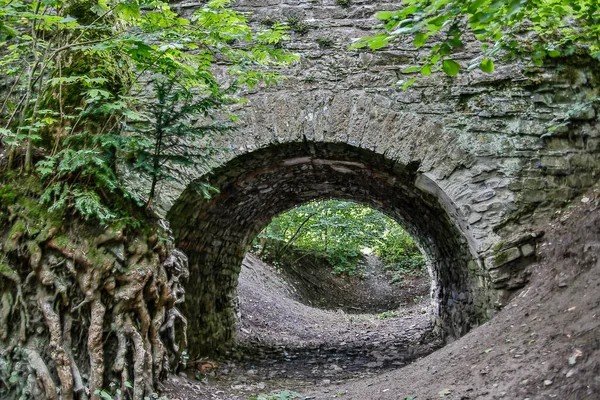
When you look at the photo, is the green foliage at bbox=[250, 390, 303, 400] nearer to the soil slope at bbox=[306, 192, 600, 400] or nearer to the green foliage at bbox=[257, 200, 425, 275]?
the soil slope at bbox=[306, 192, 600, 400]

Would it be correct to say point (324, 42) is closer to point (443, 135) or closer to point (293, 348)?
point (443, 135)

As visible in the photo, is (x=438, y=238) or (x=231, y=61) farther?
(x=438, y=238)

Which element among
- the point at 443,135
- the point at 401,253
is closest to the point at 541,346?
the point at 443,135

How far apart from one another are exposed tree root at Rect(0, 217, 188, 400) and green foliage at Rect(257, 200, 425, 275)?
26.9 ft

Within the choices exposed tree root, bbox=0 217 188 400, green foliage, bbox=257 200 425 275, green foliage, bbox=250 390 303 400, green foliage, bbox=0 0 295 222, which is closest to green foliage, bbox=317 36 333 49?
green foliage, bbox=0 0 295 222

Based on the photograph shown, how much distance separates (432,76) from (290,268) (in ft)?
30.5

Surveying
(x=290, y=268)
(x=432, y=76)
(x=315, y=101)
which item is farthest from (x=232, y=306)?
(x=290, y=268)

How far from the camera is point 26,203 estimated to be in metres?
3.06

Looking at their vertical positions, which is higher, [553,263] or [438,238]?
[438,238]

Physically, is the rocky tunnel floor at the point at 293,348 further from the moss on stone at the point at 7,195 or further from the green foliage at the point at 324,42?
the green foliage at the point at 324,42

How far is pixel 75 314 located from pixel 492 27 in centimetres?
303

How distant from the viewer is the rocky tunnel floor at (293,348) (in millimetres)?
4422

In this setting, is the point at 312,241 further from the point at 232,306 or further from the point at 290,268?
the point at 232,306

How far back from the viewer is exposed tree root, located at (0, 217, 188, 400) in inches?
107
